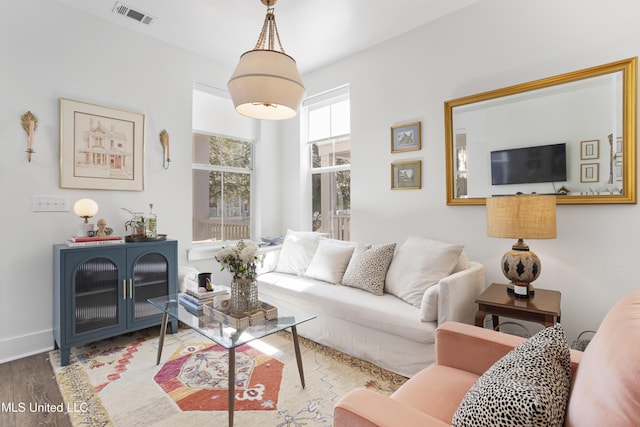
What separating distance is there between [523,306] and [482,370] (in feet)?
2.42

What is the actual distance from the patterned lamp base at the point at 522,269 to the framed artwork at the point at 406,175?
1087 millimetres

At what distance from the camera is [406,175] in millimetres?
3055

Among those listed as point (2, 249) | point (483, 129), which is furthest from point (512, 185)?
point (2, 249)

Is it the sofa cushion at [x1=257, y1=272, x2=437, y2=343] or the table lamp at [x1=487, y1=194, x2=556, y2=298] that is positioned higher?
the table lamp at [x1=487, y1=194, x2=556, y2=298]

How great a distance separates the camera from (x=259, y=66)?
165 cm

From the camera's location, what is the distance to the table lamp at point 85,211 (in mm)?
2562

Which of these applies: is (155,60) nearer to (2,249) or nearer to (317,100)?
(317,100)

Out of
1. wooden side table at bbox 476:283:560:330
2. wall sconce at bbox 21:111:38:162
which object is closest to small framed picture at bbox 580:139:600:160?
wooden side table at bbox 476:283:560:330

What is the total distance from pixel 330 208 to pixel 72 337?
A: 277 centimetres

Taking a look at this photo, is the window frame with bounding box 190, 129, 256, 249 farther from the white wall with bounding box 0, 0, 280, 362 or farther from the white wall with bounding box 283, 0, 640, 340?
the white wall with bounding box 283, 0, 640, 340

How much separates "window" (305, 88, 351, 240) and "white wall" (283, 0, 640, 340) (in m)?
0.23

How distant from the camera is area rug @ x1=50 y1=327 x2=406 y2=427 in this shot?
1728mm

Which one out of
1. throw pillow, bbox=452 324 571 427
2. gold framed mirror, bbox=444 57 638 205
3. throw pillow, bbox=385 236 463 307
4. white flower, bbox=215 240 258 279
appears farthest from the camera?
throw pillow, bbox=385 236 463 307

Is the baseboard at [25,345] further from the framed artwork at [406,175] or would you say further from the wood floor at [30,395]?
the framed artwork at [406,175]
